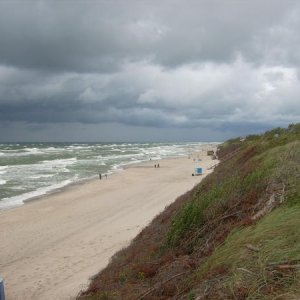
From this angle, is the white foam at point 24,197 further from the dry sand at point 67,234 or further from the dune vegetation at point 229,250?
the dune vegetation at point 229,250

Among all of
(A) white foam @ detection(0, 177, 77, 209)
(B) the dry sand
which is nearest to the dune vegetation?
(B) the dry sand

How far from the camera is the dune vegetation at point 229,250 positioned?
15.4 ft

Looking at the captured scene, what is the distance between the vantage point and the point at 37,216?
2116 cm

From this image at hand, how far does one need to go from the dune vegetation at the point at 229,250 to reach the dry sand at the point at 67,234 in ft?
5.61

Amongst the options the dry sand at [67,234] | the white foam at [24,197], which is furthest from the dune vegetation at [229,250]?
the white foam at [24,197]

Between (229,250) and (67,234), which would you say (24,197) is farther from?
(229,250)

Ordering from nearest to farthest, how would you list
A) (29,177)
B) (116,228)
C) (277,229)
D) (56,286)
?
(277,229)
(56,286)
(116,228)
(29,177)

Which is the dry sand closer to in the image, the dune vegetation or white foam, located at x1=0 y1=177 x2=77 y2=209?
white foam, located at x1=0 y1=177 x2=77 y2=209

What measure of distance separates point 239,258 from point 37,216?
1746 cm

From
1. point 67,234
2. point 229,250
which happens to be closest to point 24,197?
point 67,234

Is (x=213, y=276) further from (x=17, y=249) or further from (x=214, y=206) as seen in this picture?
(x=17, y=249)

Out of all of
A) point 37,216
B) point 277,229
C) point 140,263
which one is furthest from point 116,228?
point 277,229

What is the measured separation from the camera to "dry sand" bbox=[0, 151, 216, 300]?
10992 millimetres

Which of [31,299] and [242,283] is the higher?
[242,283]
